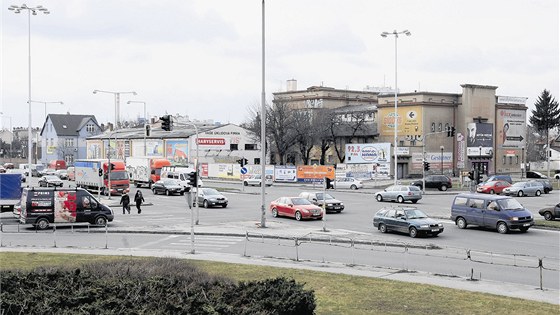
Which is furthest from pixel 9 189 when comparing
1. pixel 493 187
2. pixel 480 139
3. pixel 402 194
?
pixel 480 139

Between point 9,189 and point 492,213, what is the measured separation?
2807 cm

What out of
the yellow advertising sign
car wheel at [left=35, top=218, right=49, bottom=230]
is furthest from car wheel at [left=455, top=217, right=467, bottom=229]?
the yellow advertising sign

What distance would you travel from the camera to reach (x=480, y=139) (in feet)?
279

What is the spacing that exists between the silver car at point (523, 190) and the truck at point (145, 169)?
3276cm

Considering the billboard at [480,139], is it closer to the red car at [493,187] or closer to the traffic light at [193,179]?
the red car at [493,187]

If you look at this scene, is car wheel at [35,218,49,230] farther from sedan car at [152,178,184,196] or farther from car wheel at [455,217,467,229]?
sedan car at [152,178,184,196]

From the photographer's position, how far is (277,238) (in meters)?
29.2

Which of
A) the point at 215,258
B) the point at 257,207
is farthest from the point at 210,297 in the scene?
the point at 257,207

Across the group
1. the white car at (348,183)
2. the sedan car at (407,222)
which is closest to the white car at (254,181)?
the white car at (348,183)

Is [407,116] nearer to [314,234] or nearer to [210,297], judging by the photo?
[314,234]

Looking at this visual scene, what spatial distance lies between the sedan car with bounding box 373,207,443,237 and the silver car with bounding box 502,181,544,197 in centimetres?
2683

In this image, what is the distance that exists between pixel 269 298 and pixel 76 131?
121 metres

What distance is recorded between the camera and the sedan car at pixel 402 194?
48938mm

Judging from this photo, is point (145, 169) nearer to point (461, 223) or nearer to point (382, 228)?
point (382, 228)
